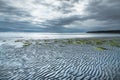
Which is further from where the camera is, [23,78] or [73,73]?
[73,73]

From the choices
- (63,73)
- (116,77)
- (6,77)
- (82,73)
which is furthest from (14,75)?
(116,77)

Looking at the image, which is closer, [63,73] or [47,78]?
[47,78]

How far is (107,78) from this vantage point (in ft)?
24.4

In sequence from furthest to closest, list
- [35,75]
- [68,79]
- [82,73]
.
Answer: [82,73] → [35,75] → [68,79]

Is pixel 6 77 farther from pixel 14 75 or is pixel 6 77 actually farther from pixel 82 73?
pixel 82 73

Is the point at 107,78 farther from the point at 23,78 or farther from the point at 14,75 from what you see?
the point at 14,75

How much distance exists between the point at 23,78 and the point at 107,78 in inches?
206

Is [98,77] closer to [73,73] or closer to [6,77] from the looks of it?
[73,73]

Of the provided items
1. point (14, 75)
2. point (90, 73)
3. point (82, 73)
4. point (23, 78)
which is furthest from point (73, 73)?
point (14, 75)

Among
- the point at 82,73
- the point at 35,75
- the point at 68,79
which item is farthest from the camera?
the point at 82,73

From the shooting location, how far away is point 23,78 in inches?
289

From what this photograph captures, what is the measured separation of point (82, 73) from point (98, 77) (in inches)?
44.8

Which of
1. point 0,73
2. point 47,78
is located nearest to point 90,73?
point 47,78

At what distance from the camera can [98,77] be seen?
7.64 meters
